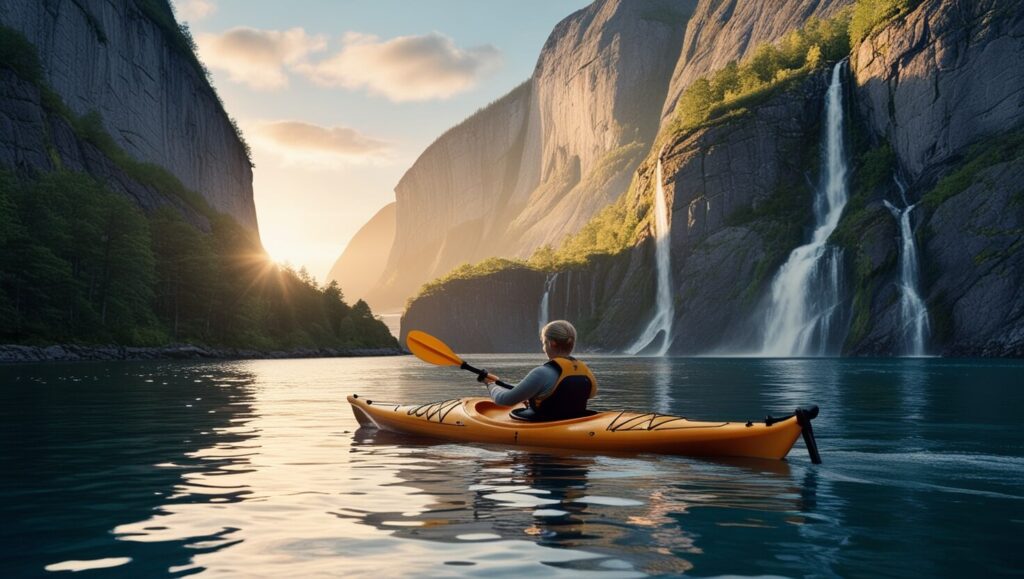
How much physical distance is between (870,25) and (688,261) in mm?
26179

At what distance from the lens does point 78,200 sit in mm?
47375

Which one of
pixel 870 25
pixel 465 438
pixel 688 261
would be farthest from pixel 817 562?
pixel 870 25

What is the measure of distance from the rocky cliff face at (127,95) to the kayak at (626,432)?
4537 cm

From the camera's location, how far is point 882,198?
210 feet

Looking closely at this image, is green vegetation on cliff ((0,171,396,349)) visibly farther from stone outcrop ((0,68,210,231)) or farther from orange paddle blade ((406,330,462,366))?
orange paddle blade ((406,330,462,366))

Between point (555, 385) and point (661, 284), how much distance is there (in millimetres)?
71136

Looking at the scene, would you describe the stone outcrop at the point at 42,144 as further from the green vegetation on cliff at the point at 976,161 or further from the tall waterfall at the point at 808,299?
the green vegetation on cliff at the point at 976,161

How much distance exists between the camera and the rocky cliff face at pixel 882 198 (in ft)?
170

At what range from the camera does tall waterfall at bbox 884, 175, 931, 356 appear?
52.4m

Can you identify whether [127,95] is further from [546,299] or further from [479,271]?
[479,271]

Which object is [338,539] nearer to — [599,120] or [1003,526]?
[1003,526]

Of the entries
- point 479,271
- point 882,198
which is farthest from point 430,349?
point 479,271

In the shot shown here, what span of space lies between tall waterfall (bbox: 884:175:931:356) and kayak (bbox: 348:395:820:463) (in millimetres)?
48261

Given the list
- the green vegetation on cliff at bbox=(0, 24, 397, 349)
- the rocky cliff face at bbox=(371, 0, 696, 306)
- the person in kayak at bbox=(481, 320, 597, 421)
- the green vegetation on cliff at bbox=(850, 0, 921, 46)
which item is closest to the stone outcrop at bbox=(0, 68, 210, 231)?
the green vegetation on cliff at bbox=(0, 24, 397, 349)
